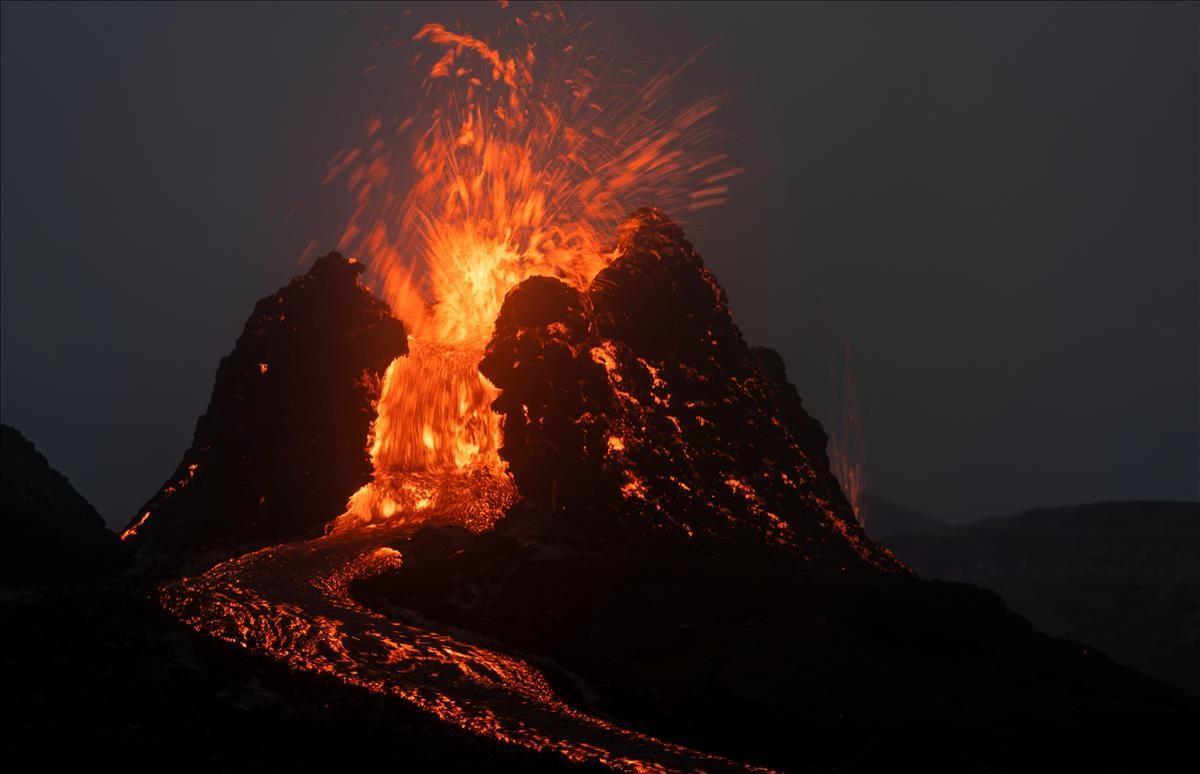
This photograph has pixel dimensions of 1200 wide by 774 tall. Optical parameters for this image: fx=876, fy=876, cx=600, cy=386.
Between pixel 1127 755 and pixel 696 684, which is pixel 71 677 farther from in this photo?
pixel 1127 755

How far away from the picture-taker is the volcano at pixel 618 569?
113 ft

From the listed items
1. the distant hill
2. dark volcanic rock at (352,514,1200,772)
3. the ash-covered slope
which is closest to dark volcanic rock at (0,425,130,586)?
dark volcanic rock at (352,514,1200,772)

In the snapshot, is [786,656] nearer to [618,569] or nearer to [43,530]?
[618,569]

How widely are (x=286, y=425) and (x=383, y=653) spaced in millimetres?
36748

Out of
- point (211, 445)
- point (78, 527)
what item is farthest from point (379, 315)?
point (78, 527)

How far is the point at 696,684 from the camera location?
3897 cm

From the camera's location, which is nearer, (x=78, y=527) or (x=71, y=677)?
(x=71, y=677)

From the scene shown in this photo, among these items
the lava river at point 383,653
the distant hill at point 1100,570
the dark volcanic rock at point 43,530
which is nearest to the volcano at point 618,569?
the lava river at point 383,653

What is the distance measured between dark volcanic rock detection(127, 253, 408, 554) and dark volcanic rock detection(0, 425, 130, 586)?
4113mm

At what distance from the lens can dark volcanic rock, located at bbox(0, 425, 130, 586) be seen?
52906 millimetres

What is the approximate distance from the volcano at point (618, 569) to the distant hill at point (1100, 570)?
56411 millimetres

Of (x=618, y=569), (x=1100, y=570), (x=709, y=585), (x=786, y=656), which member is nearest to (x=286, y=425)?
(x=618, y=569)

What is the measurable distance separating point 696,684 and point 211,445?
49.4m

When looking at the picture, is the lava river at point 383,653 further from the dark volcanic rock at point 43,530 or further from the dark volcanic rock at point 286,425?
the dark volcanic rock at point 286,425
